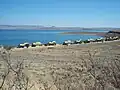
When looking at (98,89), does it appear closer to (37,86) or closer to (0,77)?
(0,77)

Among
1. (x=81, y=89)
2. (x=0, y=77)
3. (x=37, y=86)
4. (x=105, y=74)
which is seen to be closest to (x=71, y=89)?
(x=81, y=89)

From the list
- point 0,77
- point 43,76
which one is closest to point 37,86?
point 0,77

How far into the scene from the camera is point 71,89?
17.1 ft

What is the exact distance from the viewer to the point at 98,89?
4.21 metres

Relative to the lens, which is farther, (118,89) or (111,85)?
(111,85)

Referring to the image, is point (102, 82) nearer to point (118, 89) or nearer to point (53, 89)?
point (118, 89)

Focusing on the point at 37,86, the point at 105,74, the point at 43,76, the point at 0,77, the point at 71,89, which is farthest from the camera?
the point at 43,76

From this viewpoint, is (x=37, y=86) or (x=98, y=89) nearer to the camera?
(x=98, y=89)

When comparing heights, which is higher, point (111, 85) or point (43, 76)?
point (111, 85)

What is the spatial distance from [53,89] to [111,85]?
4293 mm

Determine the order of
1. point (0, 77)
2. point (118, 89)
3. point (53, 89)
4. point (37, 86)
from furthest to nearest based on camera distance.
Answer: point (37, 86) < point (0, 77) < point (53, 89) < point (118, 89)

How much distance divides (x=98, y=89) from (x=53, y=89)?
4.35 m

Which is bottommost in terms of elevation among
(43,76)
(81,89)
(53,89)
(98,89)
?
(43,76)

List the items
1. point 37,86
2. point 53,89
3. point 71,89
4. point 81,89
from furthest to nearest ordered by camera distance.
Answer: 1. point 37,86
2. point 53,89
3. point 81,89
4. point 71,89
